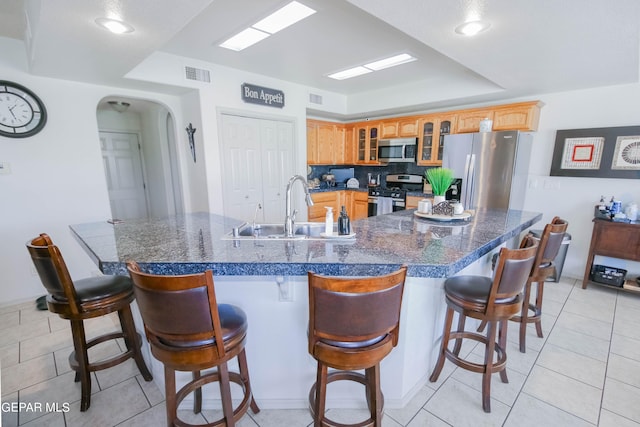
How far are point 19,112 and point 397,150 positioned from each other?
477cm

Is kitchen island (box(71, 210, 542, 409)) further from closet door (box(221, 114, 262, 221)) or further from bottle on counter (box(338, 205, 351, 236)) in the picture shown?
closet door (box(221, 114, 262, 221))

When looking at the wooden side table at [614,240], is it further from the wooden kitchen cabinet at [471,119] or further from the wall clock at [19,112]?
the wall clock at [19,112]

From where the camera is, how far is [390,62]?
346cm

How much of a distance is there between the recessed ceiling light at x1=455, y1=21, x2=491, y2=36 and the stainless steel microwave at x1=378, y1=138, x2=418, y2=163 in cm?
279

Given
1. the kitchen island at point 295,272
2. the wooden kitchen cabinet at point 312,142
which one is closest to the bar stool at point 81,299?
the kitchen island at point 295,272

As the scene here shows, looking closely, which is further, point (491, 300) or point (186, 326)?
point (491, 300)

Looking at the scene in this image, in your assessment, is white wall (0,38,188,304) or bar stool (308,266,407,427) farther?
white wall (0,38,188,304)

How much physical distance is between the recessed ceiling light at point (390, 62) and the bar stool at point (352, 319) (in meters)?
2.99

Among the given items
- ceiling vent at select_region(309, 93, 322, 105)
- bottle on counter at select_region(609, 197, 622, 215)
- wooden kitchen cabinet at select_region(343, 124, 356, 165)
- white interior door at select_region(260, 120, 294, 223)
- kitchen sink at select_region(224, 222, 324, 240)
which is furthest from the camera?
wooden kitchen cabinet at select_region(343, 124, 356, 165)

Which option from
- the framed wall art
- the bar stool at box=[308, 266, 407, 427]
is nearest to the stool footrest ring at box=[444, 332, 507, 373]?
the bar stool at box=[308, 266, 407, 427]

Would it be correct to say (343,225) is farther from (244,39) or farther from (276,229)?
(244,39)

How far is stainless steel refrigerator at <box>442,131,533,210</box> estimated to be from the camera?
3.60m

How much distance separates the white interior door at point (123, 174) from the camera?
17.1ft

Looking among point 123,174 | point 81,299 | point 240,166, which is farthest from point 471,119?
point 123,174
